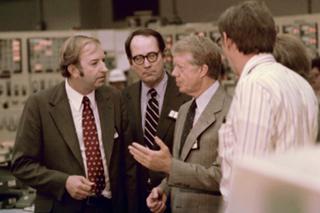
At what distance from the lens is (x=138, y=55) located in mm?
3230

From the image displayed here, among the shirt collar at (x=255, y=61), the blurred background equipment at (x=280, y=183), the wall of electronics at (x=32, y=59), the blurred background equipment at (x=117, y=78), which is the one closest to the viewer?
the blurred background equipment at (x=280, y=183)

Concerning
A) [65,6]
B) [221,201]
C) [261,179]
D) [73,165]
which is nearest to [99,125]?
[73,165]

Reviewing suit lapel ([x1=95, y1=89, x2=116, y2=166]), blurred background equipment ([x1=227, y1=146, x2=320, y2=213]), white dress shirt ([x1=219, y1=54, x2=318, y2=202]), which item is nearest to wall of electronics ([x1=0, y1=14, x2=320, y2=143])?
suit lapel ([x1=95, y1=89, x2=116, y2=166])

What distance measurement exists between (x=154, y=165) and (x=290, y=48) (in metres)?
0.68

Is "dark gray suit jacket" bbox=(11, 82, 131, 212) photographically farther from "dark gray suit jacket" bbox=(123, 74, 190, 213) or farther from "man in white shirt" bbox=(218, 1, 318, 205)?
"man in white shirt" bbox=(218, 1, 318, 205)

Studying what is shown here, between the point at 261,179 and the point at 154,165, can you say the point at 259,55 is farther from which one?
the point at 261,179

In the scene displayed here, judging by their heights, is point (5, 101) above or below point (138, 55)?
below

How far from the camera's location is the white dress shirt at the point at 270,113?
1750mm

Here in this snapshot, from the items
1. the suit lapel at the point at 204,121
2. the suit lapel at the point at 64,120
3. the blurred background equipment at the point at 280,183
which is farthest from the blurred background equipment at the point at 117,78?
the blurred background equipment at the point at 280,183

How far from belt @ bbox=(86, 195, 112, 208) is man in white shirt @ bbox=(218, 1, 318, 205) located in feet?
3.24

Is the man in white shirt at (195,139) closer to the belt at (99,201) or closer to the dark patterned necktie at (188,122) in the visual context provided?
the dark patterned necktie at (188,122)

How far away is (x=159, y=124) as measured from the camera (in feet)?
10.2

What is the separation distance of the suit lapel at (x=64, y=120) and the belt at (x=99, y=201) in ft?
0.53

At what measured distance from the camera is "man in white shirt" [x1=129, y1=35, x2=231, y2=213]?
238cm
